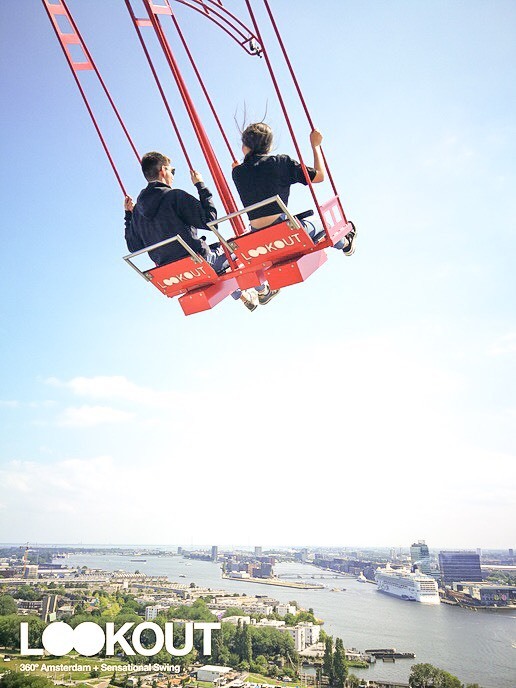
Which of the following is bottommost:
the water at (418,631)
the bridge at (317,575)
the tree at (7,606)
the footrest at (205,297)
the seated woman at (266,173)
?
the bridge at (317,575)

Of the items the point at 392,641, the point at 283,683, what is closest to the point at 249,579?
the point at 392,641

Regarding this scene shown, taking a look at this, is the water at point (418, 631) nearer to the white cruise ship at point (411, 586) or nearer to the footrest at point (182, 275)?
the white cruise ship at point (411, 586)

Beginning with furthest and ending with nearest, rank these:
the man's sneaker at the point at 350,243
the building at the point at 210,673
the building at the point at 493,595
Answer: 1. the building at the point at 493,595
2. the building at the point at 210,673
3. the man's sneaker at the point at 350,243

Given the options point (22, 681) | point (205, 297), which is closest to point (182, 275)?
point (205, 297)

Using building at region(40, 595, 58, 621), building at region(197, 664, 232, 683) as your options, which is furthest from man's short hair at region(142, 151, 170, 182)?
building at region(40, 595, 58, 621)

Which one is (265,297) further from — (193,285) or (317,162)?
(317,162)

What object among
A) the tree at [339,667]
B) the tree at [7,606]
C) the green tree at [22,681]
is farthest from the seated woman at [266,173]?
the tree at [7,606]
